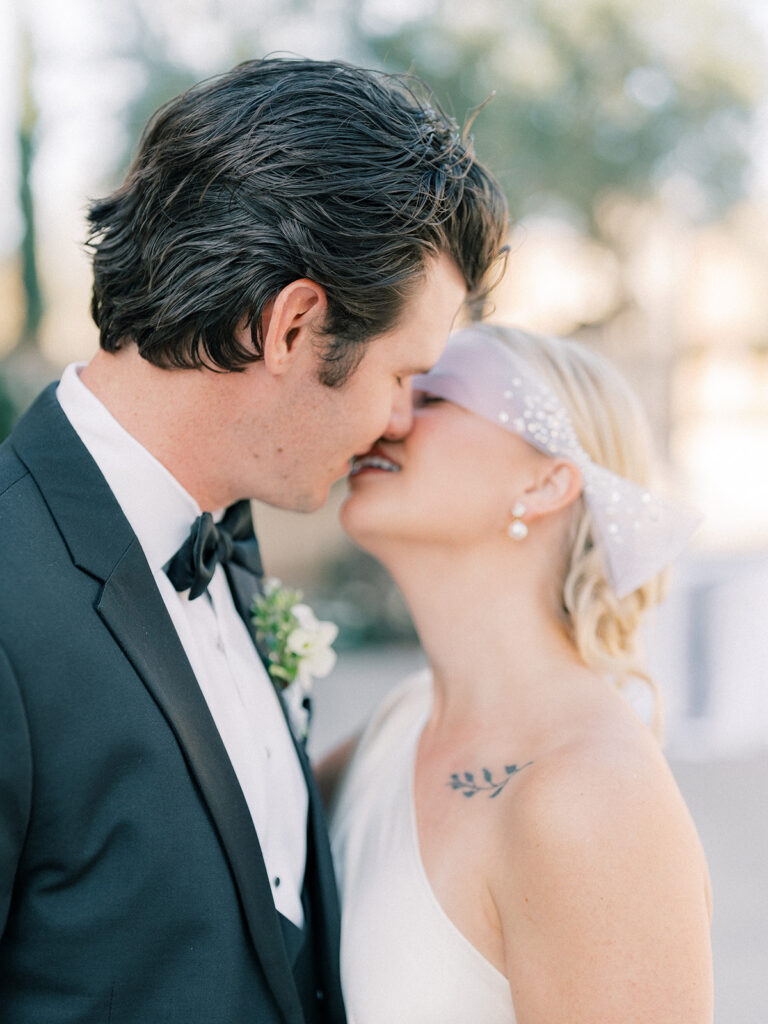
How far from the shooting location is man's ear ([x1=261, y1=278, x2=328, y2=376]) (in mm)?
1878

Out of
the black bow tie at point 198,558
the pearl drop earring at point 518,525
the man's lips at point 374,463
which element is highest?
the black bow tie at point 198,558

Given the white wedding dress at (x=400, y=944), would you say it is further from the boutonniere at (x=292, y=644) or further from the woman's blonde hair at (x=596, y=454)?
the woman's blonde hair at (x=596, y=454)

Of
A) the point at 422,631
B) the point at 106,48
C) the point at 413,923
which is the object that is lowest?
the point at 413,923

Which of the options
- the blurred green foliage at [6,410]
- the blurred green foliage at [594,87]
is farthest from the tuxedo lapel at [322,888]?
the blurred green foliage at [594,87]

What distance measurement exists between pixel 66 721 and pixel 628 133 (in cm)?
910

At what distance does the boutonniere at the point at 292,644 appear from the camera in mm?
2336

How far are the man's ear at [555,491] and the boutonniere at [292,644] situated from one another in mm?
640

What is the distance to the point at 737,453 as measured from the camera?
1208 centimetres

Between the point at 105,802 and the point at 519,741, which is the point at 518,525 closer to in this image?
the point at 519,741

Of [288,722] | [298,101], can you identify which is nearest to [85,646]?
[288,722]

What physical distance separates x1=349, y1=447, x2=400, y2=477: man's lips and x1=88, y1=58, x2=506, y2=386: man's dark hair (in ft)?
1.67

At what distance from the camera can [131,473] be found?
187 centimetres

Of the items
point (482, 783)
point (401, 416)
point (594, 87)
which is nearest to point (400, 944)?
point (482, 783)

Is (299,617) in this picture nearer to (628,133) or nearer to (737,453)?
(628,133)
